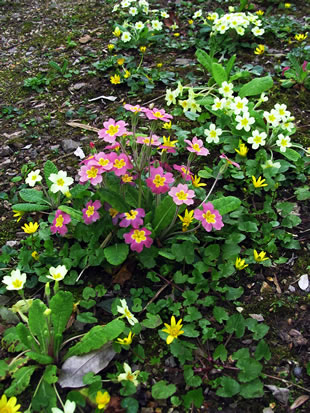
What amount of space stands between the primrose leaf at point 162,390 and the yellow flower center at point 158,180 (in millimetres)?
896

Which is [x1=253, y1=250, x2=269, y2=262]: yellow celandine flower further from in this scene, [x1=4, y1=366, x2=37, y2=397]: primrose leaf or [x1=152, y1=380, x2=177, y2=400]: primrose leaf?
[x1=4, y1=366, x2=37, y2=397]: primrose leaf

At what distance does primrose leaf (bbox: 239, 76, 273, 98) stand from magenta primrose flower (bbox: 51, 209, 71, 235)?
1699 mm

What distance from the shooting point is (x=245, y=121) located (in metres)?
2.55

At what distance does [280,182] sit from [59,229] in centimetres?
142

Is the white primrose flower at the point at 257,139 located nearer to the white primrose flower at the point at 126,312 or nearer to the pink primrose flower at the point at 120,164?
the pink primrose flower at the point at 120,164

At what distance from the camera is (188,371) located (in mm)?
1653

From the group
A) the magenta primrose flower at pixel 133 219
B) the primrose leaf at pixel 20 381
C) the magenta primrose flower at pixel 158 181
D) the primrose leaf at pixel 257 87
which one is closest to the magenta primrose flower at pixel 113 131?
the magenta primrose flower at pixel 158 181

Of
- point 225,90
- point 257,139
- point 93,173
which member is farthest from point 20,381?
point 225,90

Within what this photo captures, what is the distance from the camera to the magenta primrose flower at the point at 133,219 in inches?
75.3

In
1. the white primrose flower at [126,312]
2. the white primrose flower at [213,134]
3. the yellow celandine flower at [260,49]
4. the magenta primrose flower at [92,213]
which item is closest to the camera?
the white primrose flower at [126,312]

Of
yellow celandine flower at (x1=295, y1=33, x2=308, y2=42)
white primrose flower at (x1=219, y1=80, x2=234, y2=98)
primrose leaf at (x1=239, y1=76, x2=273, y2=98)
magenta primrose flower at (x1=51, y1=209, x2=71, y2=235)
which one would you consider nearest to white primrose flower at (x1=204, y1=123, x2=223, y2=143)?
white primrose flower at (x1=219, y1=80, x2=234, y2=98)

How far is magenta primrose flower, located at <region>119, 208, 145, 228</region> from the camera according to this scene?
75.3 inches

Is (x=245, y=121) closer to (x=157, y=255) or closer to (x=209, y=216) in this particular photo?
(x=209, y=216)

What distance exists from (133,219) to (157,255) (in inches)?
9.5
